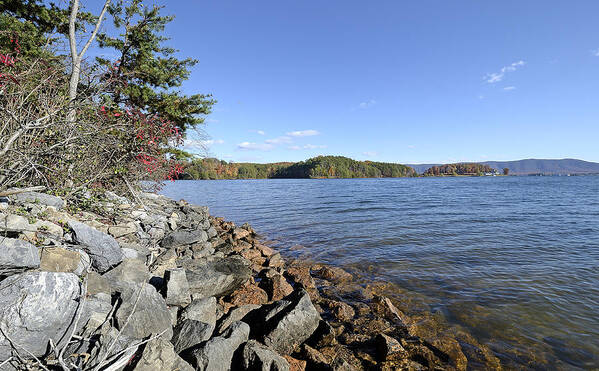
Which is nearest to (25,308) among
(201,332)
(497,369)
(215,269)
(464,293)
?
(201,332)

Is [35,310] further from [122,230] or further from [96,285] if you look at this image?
[122,230]

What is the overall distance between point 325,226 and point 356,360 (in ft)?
36.0

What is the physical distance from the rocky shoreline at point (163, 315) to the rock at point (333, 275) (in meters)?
0.36

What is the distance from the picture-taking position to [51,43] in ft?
36.9

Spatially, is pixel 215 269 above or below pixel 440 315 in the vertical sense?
above

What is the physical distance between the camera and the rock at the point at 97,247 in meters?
4.52

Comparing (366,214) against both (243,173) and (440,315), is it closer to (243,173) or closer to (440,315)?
(440,315)

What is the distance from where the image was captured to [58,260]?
3.89 metres

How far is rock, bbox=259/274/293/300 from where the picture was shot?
6.12 metres

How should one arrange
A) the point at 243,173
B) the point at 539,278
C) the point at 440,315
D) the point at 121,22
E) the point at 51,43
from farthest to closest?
the point at 243,173, the point at 121,22, the point at 51,43, the point at 539,278, the point at 440,315

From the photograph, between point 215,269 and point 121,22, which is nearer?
point 215,269

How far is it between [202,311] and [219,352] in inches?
43.2

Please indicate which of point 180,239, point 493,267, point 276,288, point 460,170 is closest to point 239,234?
point 180,239

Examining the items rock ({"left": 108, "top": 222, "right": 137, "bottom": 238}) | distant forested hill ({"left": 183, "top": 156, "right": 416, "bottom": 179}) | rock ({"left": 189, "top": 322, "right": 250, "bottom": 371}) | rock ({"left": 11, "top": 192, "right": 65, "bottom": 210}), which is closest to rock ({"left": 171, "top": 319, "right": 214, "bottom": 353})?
rock ({"left": 189, "top": 322, "right": 250, "bottom": 371})
